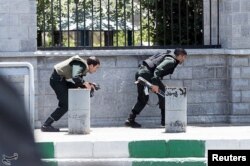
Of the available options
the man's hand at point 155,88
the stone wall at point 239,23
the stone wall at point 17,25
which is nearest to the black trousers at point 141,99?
the man's hand at point 155,88

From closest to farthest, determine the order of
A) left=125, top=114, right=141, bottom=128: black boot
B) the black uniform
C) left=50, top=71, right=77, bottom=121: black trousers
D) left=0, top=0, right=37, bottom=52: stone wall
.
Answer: left=50, top=71, right=77, bottom=121: black trousers → the black uniform → left=125, top=114, right=141, bottom=128: black boot → left=0, top=0, right=37, bottom=52: stone wall

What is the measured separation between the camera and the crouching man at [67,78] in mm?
11367

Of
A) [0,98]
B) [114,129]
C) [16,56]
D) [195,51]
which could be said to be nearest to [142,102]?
[114,129]

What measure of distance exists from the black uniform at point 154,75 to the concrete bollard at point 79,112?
1765mm

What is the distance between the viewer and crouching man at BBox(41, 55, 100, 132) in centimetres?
1137

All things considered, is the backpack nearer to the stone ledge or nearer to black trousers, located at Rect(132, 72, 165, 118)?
black trousers, located at Rect(132, 72, 165, 118)

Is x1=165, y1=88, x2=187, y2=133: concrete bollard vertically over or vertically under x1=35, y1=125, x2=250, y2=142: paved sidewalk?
over

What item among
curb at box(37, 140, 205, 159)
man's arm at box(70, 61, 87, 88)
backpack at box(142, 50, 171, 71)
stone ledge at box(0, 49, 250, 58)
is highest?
stone ledge at box(0, 49, 250, 58)

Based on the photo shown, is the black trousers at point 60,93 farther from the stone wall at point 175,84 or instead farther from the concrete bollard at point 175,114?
the concrete bollard at point 175,114

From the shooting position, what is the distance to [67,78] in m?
11.6

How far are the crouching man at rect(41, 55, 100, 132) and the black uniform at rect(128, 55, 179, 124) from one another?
108 centimetres

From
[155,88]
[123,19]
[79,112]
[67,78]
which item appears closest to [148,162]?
[79,112]

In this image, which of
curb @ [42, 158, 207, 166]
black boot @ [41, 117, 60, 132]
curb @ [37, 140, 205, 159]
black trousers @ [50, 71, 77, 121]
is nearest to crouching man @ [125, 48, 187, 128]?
black trousers @ [50, 71, 77, 121]

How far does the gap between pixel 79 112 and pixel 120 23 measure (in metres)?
3.15
